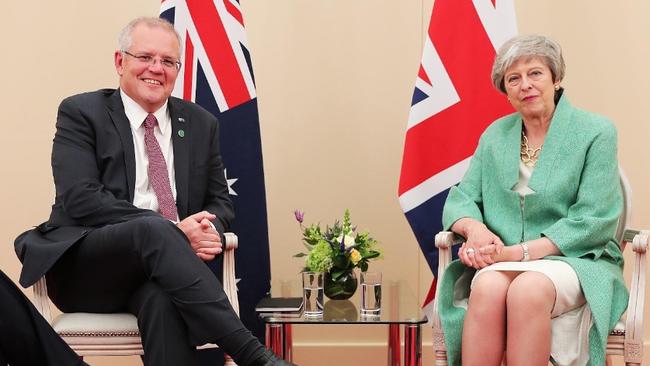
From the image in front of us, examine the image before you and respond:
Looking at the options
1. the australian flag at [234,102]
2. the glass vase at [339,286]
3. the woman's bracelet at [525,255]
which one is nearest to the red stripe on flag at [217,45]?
the australian flag at [234,102]

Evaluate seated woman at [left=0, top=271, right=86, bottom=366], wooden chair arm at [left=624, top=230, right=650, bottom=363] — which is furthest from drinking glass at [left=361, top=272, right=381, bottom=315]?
seated woman at [left=0, top=271, right=86, bottom=366]

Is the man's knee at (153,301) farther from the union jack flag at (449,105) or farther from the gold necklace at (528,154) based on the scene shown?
the gold necklace at (528,154)

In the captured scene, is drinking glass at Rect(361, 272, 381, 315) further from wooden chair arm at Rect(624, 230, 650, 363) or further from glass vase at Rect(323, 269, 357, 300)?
wooden chair arm at Rect(624, 230, 650, 363)

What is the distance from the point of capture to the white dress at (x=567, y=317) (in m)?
2.59

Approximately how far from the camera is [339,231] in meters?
3.12

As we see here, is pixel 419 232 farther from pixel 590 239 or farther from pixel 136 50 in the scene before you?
pixel 136 50

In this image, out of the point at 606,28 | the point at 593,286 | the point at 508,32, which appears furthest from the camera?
the point at 606,28

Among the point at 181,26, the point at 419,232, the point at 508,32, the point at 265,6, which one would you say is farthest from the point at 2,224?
the point at 508,32

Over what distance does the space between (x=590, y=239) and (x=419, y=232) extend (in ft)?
2.69

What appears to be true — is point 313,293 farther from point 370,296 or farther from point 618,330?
point 618,330

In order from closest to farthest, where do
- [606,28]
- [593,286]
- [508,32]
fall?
[593,286] → [508,32] → [606,28]

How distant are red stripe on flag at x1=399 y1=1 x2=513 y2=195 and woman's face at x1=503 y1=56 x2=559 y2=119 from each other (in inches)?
18.8

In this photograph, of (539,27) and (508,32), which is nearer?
(508,32)

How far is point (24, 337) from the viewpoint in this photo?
2.44 m
